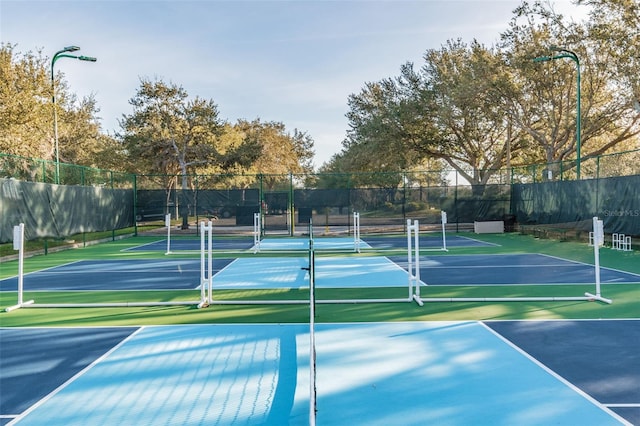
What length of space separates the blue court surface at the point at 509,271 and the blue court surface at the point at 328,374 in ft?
11.8

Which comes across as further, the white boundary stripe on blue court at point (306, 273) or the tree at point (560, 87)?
the tree at point (560, 87)

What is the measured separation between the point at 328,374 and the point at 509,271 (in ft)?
26.4

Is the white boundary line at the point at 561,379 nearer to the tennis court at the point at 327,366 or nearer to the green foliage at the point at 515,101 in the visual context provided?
the tennis court at the point at 327,366

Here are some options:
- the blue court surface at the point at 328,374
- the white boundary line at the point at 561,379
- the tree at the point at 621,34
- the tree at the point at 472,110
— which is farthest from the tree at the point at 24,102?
the tree at the point at 621,34

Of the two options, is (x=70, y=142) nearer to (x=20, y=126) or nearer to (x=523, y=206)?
(x=20, y=126)

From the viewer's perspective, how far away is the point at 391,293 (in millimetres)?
8875

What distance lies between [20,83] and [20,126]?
1.71m

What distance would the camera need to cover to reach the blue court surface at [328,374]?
12.7 ft

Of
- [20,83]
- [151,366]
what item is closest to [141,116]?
[20,83]

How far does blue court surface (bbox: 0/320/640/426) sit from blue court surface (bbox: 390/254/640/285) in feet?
11.8

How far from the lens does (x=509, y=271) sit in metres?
11.4

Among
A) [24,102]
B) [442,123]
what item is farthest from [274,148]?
[24,102]

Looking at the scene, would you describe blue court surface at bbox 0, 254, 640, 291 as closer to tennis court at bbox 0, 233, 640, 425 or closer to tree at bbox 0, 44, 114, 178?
tennis court at bbox 0, 233, 640, 425

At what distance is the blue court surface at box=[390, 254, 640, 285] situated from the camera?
10078mm
